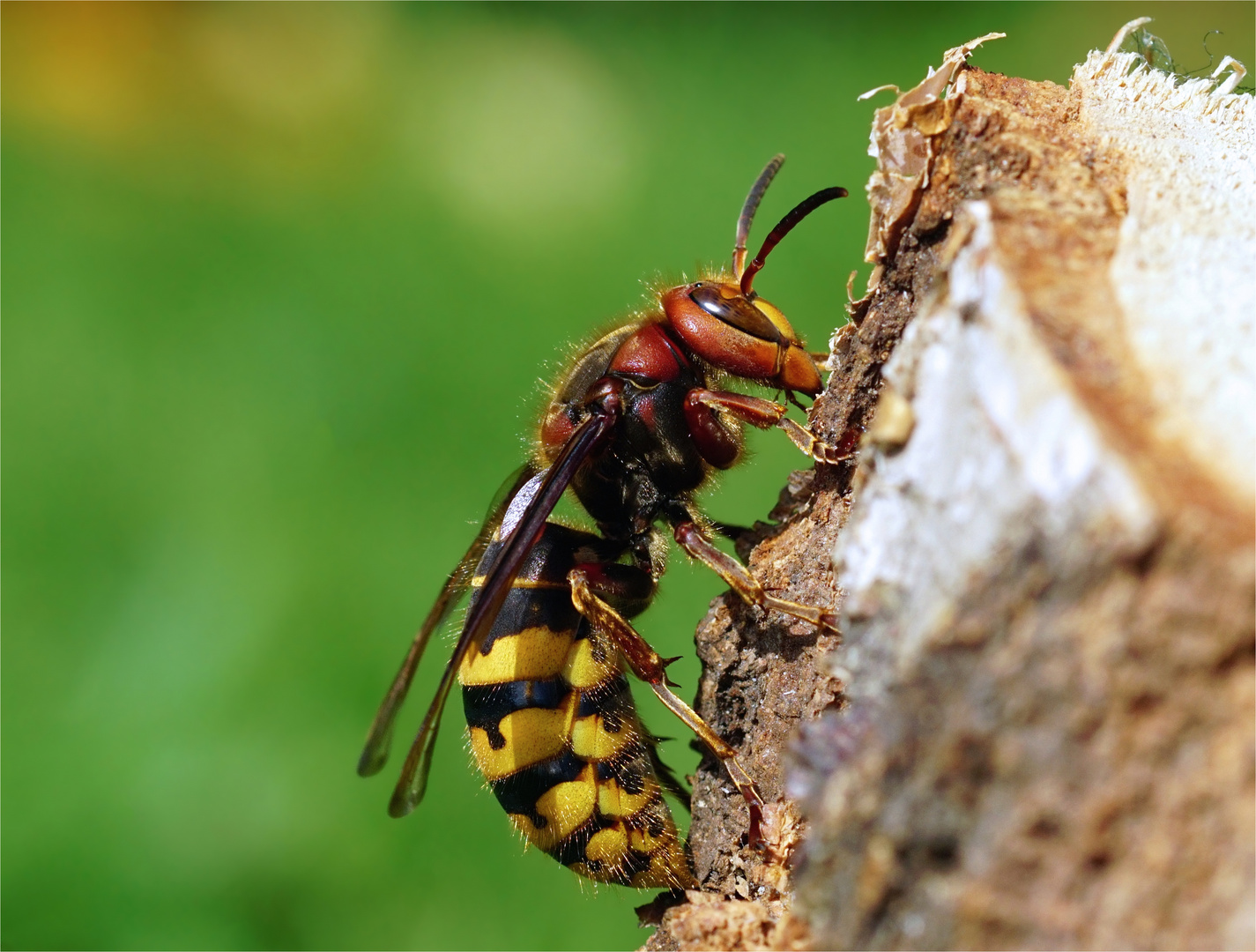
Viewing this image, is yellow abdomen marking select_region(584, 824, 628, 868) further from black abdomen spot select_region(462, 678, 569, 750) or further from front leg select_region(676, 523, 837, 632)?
front leg select_region(676, 523, 837, 632)

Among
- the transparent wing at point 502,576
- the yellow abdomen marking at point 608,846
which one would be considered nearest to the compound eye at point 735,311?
the transparent wing at point 502,576

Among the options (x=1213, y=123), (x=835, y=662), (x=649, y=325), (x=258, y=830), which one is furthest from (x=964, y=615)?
(x=258, y=830)

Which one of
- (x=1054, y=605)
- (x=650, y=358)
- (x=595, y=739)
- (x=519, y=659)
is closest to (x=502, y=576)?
(x=519, y=659)

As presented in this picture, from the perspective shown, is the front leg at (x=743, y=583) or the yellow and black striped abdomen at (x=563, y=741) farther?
the yellow and black striped abdomen at (x=563, y=741)

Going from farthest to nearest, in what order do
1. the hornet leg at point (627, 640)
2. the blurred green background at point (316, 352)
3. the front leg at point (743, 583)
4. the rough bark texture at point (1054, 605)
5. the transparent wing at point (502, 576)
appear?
1. the blurred green background at point (316, 352)
2. the hornet leg at point (627, 640)
3. the transparent wing at point (502, 576)
4. the front leg at point (743, 583)
5. the rough bark texture at point (1054, 605)

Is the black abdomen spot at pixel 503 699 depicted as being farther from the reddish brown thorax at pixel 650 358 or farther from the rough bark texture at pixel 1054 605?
the rough bark texture at pixel 1054 605

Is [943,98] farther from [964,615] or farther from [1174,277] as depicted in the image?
[964,615]
